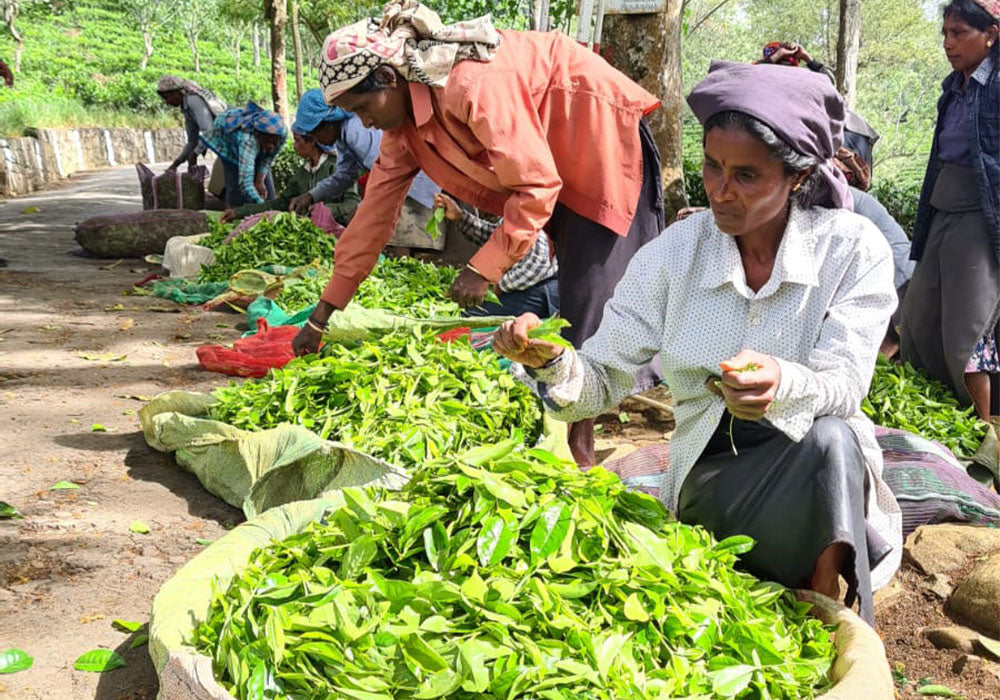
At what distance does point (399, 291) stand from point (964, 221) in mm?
2683

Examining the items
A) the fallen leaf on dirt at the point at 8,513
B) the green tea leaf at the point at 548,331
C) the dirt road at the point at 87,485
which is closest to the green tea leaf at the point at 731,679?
the green tea leaf at the point at 548,331

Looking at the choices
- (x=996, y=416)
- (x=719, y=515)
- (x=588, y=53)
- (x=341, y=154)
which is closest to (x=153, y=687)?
(x=719, y=515)

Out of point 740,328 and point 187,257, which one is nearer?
point 740,328

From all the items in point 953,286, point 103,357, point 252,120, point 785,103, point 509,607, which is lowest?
point 103,357

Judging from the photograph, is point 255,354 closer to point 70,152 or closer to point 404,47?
point 404,47

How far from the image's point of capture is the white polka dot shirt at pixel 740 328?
1.89 m

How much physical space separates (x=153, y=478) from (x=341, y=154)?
3.78 m

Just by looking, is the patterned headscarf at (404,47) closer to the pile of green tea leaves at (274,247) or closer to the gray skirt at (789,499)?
the gray skirt at (789,499)

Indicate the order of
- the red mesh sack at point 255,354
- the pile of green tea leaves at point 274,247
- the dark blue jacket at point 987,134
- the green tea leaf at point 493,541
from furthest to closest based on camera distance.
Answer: the pile of green tea leaves at point 274,247 → the red mesh sack at point 255,354 → the dark blue jacket at point 987,134 → the green tea leaf at point 493,541

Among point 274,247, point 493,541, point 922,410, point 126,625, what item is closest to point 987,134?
point 922,410

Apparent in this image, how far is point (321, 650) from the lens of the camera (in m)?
1.57

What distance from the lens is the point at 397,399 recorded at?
307 centimetres

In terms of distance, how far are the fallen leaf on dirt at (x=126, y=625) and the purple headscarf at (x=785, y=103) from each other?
1.80 meters

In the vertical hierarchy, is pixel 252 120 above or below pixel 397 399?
above
